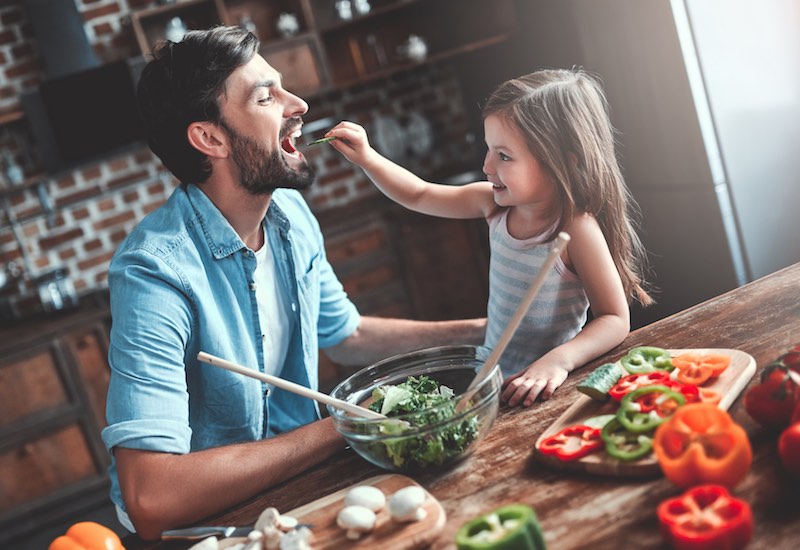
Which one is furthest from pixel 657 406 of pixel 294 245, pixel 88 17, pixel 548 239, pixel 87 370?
pixel 88 17

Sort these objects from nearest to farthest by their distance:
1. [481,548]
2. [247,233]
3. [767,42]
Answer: [481,548] → [247,233] → [767,42]

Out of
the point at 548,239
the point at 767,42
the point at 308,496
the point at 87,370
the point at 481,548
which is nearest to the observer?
the point at 481,548

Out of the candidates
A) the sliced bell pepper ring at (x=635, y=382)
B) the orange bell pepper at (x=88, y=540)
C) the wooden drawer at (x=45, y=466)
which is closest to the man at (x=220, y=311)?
the orange bell pepper at (x=88, y=540)

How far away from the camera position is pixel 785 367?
0.93 m

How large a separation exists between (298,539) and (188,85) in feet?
3.50

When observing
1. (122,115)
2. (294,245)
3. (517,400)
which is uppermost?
(122,115)

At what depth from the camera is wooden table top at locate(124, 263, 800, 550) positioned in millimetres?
818

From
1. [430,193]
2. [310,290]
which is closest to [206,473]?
[310,290]

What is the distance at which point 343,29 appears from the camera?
4.09m

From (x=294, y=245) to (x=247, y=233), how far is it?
0.36 ft

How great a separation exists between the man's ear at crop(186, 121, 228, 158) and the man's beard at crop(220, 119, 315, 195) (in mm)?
18

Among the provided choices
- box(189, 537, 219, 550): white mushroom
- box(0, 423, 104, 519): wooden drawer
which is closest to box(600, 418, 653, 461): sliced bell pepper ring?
box(189, 537, 219, 550): white mushroom

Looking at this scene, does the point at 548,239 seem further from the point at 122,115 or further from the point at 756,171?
the point at 122,115

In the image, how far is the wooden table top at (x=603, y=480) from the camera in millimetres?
818
